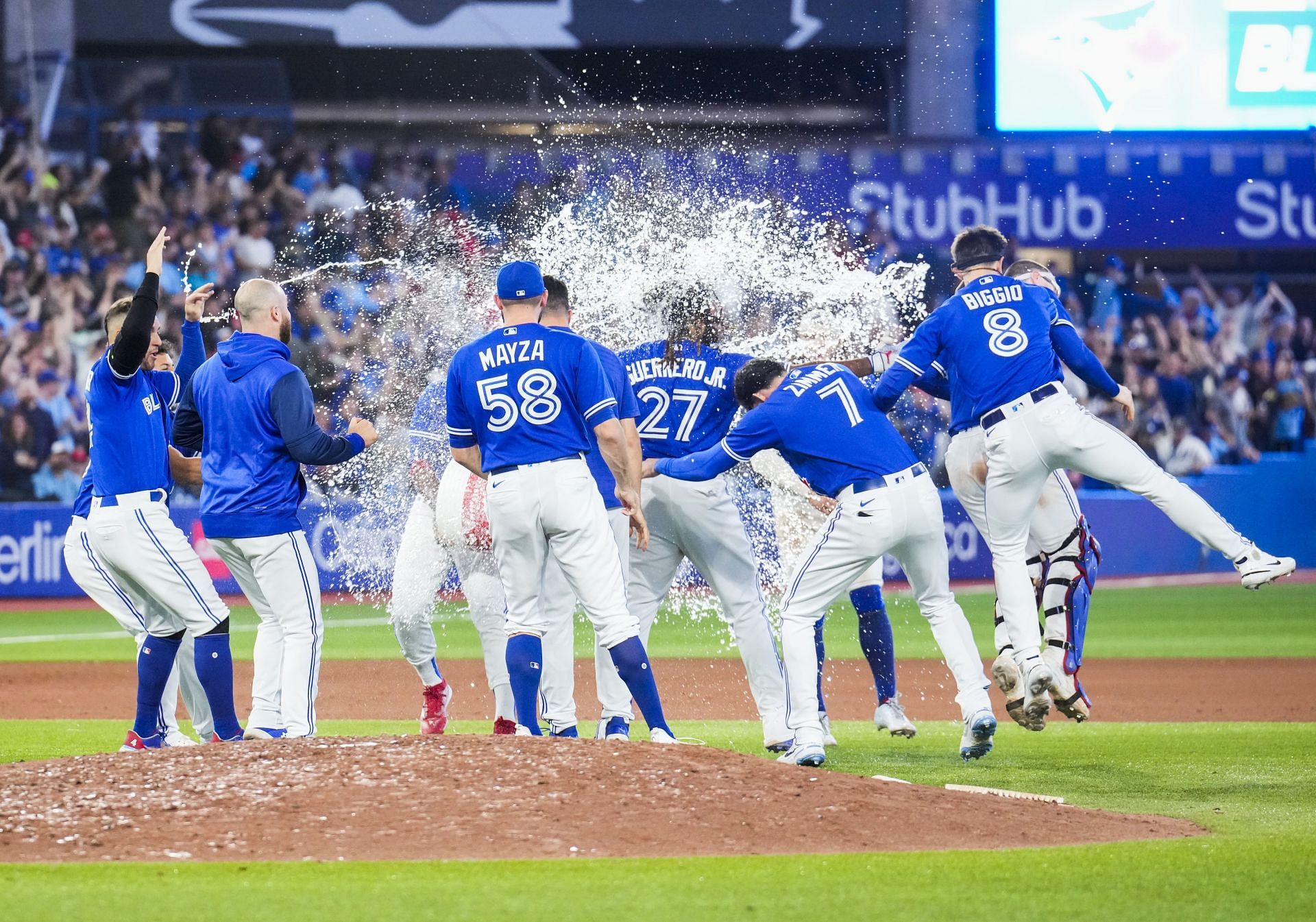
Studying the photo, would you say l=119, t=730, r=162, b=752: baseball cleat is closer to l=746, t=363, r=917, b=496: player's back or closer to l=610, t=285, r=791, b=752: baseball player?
l=610, t=285, r=791, b=752: baseball player

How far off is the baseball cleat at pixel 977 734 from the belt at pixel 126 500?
13.0 ft

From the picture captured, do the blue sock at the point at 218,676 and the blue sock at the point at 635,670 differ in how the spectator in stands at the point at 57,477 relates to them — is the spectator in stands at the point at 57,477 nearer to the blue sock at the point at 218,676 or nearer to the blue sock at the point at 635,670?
the blue sock at the point at 218,676

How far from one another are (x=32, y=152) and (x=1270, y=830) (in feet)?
63.7

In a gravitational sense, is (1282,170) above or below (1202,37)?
below

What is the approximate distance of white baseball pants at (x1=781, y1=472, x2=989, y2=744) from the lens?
735cm

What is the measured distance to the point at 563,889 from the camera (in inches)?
190

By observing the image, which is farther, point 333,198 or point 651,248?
point 333,198

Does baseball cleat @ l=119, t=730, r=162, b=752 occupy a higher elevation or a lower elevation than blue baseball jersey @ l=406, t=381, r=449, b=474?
lower

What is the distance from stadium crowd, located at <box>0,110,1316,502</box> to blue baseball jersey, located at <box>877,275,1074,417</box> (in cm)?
1000

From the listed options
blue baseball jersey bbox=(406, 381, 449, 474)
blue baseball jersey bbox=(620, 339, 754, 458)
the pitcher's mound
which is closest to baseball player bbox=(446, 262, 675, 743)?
the pitcher's mound

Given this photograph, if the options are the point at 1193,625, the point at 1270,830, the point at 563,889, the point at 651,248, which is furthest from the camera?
the point at 1193,625

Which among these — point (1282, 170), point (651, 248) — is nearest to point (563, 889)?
point (651, 248)

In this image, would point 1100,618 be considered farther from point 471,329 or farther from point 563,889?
point 563,889

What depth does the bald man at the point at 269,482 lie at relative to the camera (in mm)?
6918
